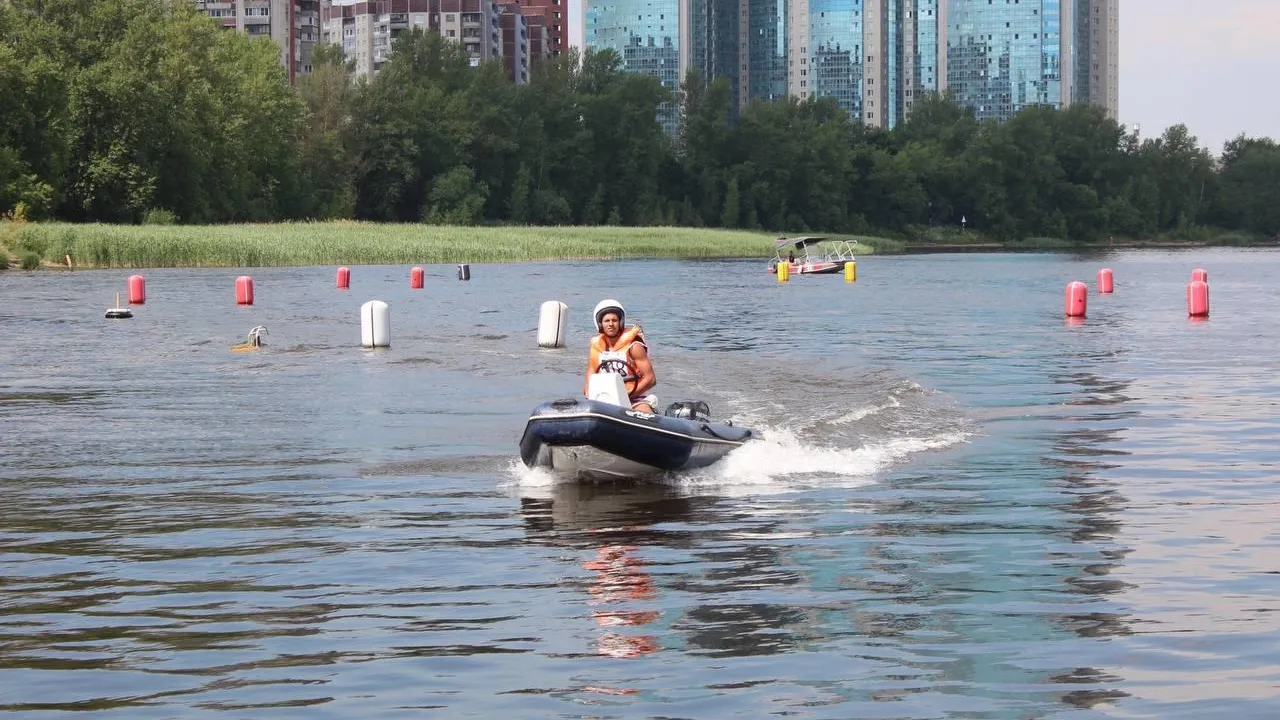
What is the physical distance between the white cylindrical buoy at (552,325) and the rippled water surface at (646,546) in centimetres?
267

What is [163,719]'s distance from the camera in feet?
24.4

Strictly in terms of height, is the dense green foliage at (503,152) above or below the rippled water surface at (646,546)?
above

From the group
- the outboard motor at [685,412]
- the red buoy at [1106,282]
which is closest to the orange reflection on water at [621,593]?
the outboard motor at [685,412]

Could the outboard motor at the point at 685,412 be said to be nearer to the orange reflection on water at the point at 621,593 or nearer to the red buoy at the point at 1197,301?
the orange reflection on water at the point at 621,593

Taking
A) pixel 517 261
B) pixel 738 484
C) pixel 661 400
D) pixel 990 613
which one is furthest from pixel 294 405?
pixel 517 261

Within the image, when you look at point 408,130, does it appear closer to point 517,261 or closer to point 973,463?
point 517,261

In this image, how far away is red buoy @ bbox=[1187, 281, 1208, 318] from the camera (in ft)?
135

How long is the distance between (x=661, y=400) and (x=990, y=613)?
13479 millimetres

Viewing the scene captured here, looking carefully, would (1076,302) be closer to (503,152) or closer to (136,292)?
(136,292)

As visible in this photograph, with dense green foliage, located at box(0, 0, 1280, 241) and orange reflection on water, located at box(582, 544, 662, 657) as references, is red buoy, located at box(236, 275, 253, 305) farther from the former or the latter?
dense green foliage, located at box(0, 0, 1280, 241)

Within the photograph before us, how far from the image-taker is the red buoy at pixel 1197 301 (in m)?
41.3

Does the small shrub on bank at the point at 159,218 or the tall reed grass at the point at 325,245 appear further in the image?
the small shrub on bank at the point at 159,218

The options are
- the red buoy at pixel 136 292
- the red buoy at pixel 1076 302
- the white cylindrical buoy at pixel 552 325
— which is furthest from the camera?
the red buoy at pixel 136 292

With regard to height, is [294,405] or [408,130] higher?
[408,130]
